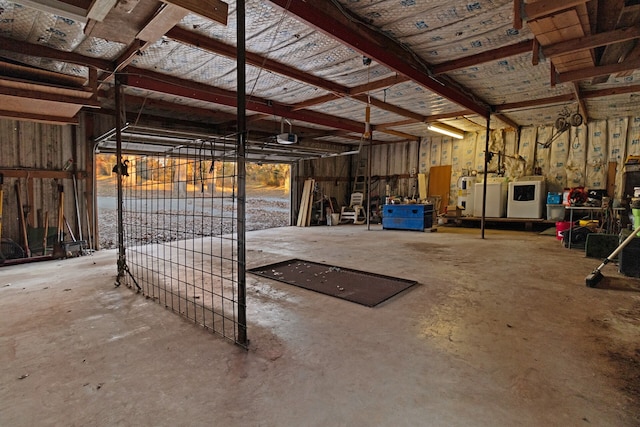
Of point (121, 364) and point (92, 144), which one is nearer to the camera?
point (121, 364)

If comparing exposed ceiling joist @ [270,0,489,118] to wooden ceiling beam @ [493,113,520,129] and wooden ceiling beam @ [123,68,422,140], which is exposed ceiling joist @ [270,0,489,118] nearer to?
wooden ceiling beam @ [123,68,422,140]

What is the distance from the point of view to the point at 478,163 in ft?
31.0

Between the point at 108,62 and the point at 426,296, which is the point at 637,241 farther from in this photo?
the point at 108,62

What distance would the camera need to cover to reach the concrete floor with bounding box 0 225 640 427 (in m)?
1.44

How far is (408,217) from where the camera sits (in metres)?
8.40

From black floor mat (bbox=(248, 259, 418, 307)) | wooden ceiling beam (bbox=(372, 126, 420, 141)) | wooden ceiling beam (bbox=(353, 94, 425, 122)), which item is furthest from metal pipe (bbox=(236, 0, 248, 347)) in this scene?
wooden ceiling beam (bbox=(372, 126, 420, 141))

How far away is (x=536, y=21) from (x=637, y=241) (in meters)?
3.08

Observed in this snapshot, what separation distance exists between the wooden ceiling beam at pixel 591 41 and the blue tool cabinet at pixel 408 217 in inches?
221

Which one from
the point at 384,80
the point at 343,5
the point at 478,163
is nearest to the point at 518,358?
the point at 343,5

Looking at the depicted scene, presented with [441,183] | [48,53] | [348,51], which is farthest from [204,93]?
[441,183]

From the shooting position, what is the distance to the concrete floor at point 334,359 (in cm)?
144

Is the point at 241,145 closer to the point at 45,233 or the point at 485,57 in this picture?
the point at 485,57

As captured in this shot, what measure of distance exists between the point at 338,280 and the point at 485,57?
332 cm

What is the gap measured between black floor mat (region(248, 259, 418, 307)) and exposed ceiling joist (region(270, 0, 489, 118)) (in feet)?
8.24
